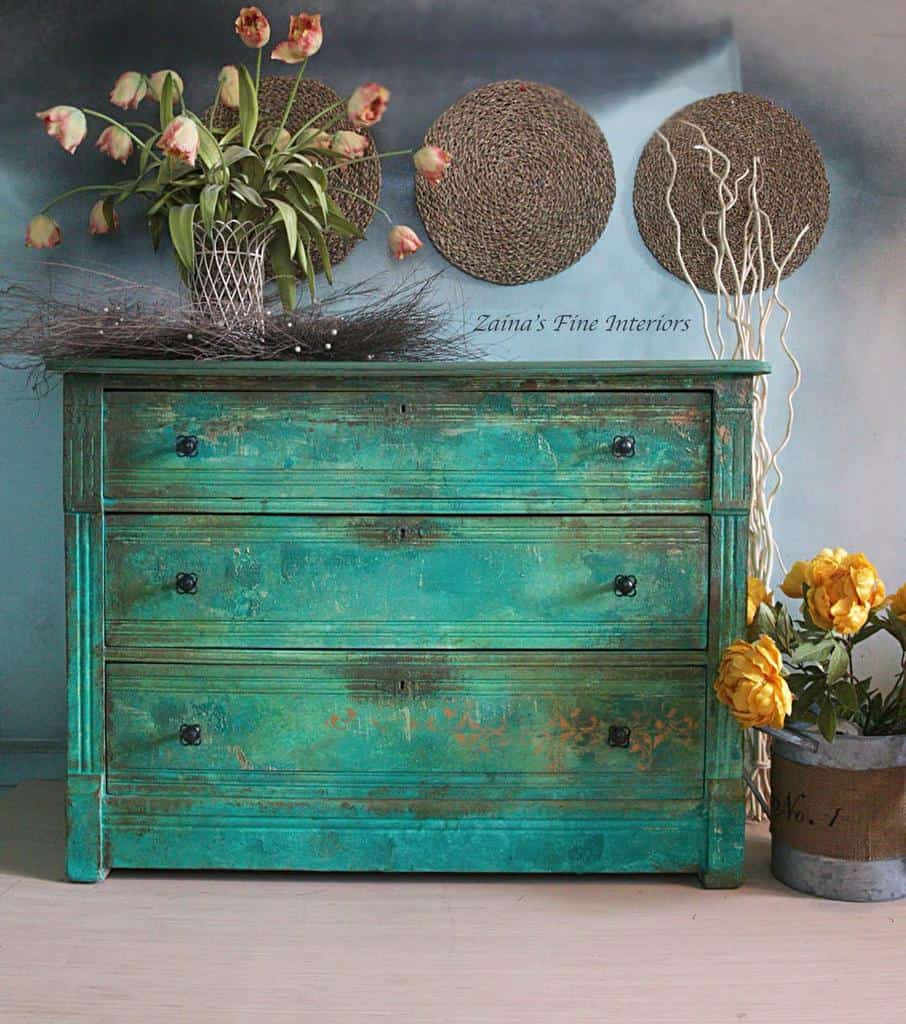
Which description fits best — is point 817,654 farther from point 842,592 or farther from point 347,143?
point 347,143

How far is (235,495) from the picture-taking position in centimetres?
205

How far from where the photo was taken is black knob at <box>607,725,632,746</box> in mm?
2055

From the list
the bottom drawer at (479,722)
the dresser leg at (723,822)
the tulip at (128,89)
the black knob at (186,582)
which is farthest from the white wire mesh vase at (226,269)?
the dresser leg at (723,822)

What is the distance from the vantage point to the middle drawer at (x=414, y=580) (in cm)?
205

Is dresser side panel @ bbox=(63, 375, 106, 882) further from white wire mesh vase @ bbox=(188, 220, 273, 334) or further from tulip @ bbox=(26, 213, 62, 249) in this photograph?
tulip @ bbox=(26, 213, 62, 249)

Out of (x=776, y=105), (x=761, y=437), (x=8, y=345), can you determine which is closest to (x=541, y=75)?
(x=776, y=105)

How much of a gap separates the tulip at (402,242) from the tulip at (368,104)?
0.81 ft

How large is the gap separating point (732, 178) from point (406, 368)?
1.17m

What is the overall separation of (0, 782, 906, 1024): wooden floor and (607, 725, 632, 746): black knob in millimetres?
298

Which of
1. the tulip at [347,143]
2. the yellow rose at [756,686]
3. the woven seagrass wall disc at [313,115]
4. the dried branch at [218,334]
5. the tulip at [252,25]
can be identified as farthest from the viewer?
the woven seagrass wall disc at [313,115]

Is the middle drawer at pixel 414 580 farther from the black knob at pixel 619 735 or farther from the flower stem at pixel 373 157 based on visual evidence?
the flower stem at pixel 373 157

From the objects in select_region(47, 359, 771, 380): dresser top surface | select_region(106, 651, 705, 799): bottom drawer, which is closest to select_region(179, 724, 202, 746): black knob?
select_region(106, 651, 705, 799): bottom drawer

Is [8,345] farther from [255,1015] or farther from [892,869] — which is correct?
[892,869]

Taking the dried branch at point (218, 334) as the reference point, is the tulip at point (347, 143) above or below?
above
